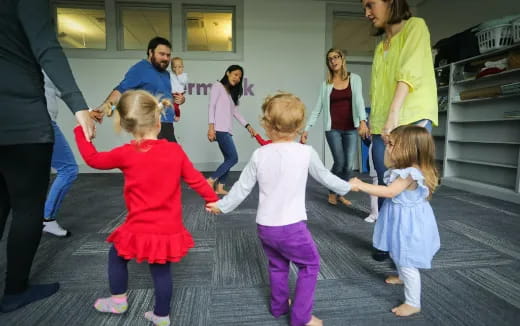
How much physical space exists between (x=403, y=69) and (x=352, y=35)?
4751 millimetres

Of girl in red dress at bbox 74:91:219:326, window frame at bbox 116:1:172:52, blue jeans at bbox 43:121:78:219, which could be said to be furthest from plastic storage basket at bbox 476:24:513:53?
window frame at bbox 116:1:172:52

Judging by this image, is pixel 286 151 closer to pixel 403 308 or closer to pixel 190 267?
pixel 403 308

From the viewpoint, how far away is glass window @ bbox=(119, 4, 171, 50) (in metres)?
4.96

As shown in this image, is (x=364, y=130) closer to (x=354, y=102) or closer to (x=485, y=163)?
(x=354, y=102)

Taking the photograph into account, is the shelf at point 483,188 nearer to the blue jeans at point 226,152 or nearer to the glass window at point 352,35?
the glass window at point 352,35

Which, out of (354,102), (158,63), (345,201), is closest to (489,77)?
(354,102)

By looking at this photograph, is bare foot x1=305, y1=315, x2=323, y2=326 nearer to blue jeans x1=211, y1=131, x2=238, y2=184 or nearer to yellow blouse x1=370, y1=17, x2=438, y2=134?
yellow blouse x1=370, y1=17, x2=438, y2=134

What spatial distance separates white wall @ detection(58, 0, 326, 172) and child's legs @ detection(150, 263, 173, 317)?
4.19 metres

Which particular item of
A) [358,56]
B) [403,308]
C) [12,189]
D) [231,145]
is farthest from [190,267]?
[358,56]

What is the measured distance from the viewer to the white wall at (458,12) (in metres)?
3.83

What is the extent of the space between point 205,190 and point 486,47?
3.87 metres

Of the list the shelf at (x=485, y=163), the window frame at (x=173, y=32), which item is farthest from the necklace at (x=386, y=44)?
the window frame at (x=173, y=32)

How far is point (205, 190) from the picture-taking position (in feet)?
3.64

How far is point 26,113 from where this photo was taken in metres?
1.07
